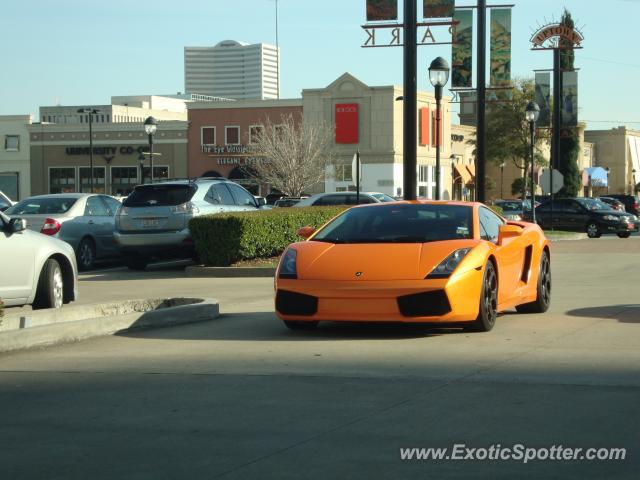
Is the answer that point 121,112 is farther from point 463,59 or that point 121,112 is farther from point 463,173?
point 463,59

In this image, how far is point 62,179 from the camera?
88.4m

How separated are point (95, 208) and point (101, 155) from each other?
6699 cm

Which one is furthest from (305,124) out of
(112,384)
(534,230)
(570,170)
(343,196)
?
(112,384)

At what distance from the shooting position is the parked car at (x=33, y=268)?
11.7 meters

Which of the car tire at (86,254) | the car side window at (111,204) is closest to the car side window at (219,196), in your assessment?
the car side window at (111,204)

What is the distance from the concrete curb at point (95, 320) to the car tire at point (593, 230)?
1223 inches

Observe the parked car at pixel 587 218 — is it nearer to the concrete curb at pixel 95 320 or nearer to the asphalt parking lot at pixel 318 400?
the asphalt parking lot at pixel 318 400

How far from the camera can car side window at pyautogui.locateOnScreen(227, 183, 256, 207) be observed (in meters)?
22.5

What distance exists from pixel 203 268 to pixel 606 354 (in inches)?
451

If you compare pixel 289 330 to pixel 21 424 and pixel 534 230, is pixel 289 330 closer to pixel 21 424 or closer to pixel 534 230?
pixel 534 230

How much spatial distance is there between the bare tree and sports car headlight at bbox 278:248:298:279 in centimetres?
6013

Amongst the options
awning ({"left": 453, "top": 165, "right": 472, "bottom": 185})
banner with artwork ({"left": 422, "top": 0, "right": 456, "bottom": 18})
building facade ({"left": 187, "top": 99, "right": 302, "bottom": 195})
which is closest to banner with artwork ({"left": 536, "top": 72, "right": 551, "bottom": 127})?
banner with artwork ({"left": 422, "top": 0, "right": 456, "bottom": 18})

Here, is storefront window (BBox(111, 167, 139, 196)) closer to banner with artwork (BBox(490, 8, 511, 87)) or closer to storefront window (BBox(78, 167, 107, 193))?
storefront window (BBox(78, 167, 107, 193))

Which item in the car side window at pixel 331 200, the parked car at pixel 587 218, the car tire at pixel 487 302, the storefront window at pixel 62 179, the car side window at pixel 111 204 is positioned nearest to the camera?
the car tire at pixel 487 302
